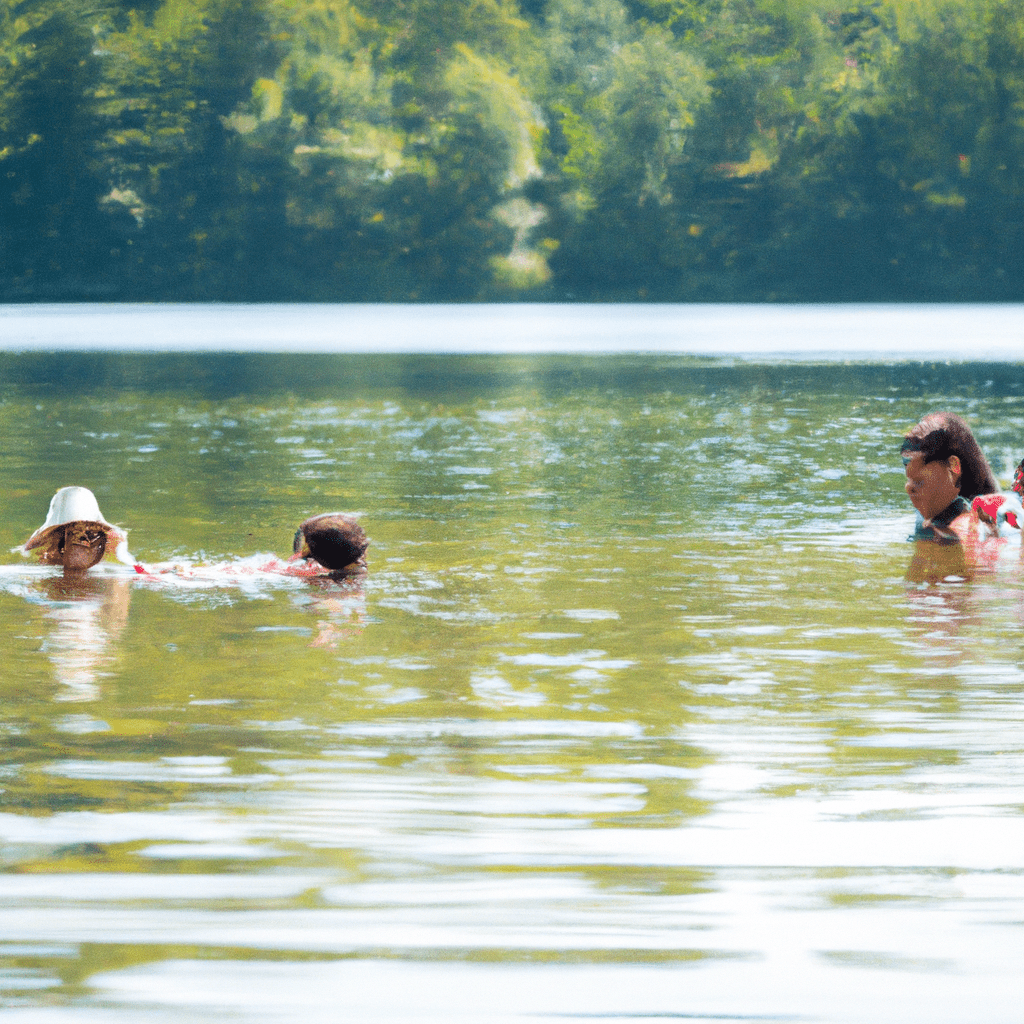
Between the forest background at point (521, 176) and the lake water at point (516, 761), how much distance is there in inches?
2413

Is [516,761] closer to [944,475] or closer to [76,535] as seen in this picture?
[76,535]

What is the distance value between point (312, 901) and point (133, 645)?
3.74 metres

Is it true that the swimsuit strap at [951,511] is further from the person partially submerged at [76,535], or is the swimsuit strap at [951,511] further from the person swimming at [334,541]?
the person partially submerged at [76,535]

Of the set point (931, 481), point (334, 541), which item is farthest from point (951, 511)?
point (334, 541)

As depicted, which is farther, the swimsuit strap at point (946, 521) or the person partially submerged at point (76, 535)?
the swimsuit strap at point (946, 521)

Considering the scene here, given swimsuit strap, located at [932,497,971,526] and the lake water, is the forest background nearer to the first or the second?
the lake water

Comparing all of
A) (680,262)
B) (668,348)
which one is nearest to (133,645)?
(668,348)

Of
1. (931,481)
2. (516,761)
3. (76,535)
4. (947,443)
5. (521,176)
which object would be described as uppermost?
(521,176)

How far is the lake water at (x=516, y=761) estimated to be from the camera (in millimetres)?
4207

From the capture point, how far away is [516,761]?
6031 mm

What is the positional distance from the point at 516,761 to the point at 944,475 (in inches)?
217

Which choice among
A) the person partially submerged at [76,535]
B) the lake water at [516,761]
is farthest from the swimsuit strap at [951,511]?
the person partially submerged at [76,535]

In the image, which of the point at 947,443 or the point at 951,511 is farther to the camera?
the point at 951,511

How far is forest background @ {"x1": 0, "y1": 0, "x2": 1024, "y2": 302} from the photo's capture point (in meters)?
74.7
